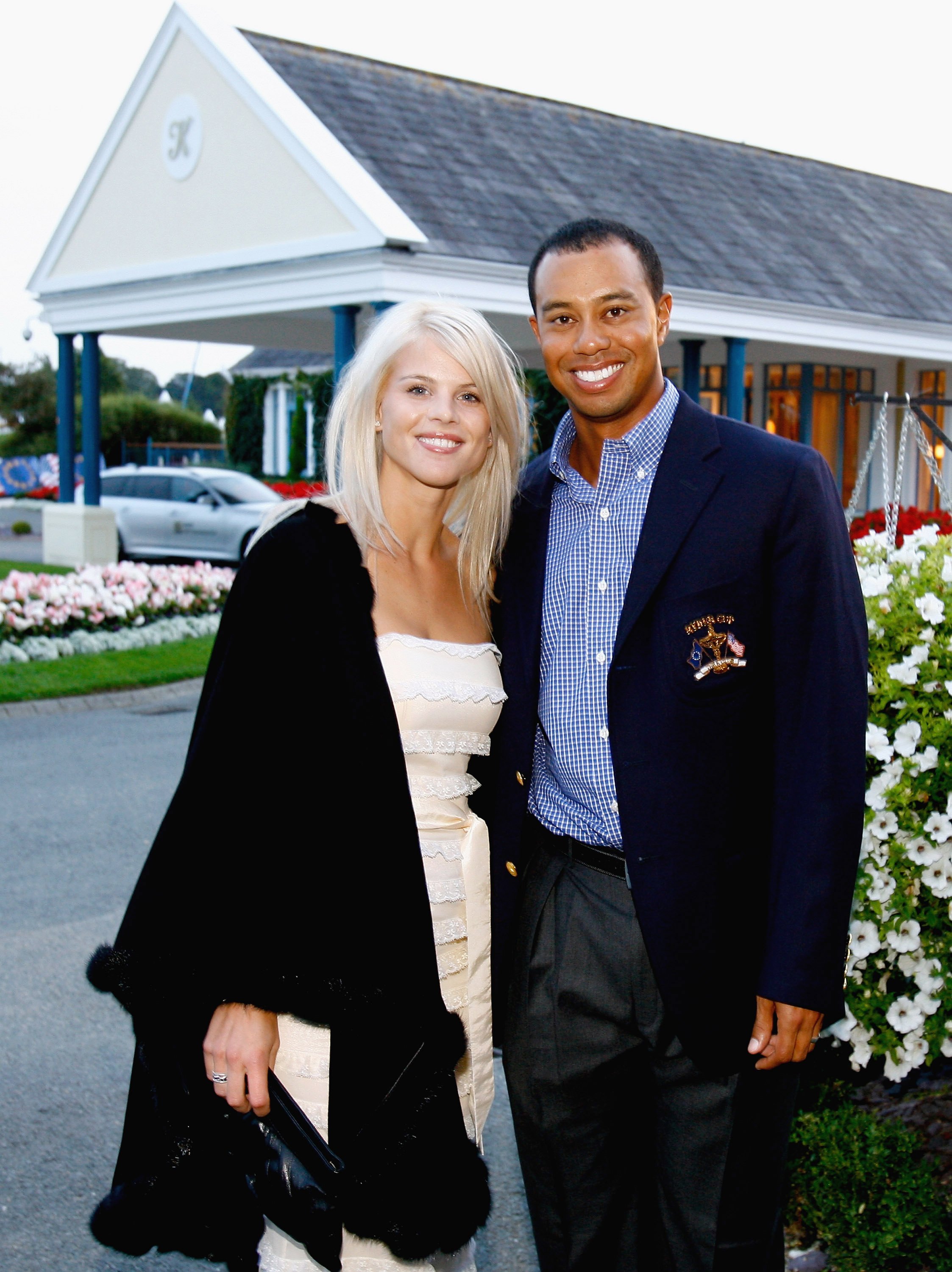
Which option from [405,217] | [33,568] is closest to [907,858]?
[405,217]

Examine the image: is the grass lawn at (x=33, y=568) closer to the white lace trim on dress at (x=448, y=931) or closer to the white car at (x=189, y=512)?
the white car at (x=189, y=512)

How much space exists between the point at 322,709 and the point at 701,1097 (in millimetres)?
1047

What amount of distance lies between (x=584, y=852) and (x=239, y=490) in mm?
18712

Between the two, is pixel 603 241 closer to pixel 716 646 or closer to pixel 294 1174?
pixel 716 646

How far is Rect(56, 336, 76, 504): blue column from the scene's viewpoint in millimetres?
18766

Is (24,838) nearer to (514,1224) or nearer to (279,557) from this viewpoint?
(514,1224)

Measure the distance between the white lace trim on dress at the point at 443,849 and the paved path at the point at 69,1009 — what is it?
4.65 ft

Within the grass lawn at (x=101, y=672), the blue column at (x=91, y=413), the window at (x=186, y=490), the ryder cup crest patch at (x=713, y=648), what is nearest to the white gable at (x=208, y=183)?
the blue column at (x=91, y=413)

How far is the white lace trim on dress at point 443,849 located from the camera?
2.49 metres

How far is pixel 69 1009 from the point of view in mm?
4719

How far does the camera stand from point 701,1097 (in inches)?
94.4

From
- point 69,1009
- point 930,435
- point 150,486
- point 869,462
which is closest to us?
point 69,1009

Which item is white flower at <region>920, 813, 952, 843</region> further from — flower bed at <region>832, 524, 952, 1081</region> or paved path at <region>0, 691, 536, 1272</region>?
Result: paved path at <region>0, 691, 536, 1272</region>

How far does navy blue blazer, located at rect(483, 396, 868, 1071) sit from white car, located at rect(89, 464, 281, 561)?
17491mm
